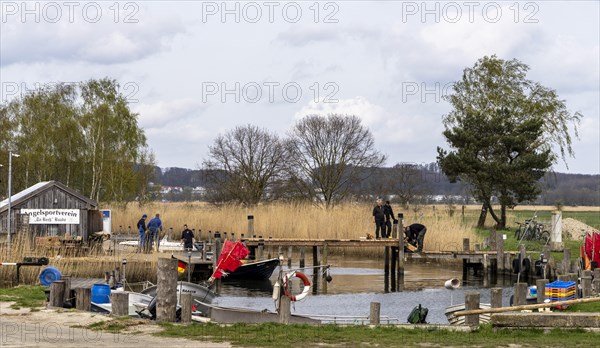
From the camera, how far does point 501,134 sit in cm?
5856

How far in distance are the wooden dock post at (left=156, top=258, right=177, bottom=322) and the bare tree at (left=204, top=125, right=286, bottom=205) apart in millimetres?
58685

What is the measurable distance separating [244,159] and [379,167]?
38.6 ft

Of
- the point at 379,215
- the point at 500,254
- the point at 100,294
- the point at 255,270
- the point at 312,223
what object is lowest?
the point at 255,270

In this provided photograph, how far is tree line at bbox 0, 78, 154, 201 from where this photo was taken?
6744 cm

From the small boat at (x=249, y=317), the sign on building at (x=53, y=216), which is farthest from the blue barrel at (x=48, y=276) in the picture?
the sign on building at (x=53, y=216)

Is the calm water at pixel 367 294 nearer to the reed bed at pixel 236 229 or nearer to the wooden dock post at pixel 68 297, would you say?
the reed bed at pixel 236 229

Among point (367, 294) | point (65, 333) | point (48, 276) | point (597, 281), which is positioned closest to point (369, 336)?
point (65, 333)

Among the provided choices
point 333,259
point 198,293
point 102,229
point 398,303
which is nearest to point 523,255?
point 398,303

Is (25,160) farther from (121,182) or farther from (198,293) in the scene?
(198,293)

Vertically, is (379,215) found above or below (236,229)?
above

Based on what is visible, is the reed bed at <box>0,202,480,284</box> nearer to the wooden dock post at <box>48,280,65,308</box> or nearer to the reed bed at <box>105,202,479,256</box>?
the reed bed at <box>105,202,479,256</box>

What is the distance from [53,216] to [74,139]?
947 inches

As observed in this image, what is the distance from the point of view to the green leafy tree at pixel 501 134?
189 feet

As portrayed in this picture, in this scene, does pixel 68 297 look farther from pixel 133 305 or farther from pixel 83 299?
pixel 133 305
